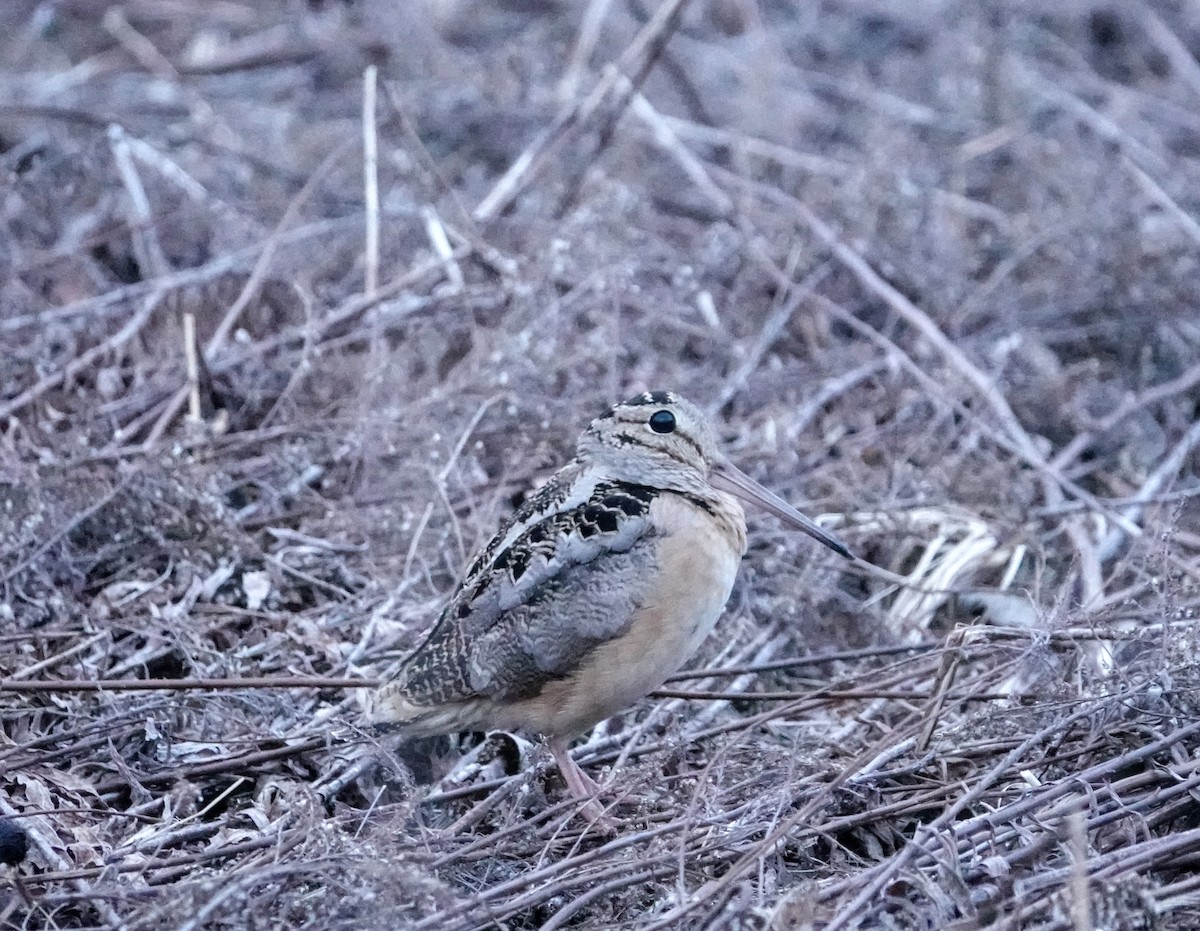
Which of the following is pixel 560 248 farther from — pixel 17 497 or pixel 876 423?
pixel 17 497

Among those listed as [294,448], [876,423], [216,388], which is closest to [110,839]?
[294,448]

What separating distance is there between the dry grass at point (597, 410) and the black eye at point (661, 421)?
68 centimetres

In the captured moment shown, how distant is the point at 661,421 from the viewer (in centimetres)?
398

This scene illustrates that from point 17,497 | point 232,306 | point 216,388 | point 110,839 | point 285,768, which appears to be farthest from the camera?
point 232,306

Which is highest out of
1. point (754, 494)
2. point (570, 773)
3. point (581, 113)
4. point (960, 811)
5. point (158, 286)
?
point (581, 113)

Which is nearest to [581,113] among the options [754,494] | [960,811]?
[754,494]

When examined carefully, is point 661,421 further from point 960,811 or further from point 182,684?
point 182,684

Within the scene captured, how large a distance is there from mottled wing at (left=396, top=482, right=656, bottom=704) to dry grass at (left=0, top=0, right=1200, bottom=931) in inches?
10.6

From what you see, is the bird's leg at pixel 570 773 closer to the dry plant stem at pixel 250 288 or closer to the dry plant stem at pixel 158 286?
the dry plant stem at pixel 250 288

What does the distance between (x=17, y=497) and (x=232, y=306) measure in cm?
152

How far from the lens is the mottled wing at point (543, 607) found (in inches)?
145

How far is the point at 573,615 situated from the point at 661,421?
59cm

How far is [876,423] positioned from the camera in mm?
5629

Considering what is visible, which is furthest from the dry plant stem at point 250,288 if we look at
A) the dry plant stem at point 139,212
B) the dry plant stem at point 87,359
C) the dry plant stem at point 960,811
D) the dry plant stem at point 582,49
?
the dry plant stem at point 960,811
